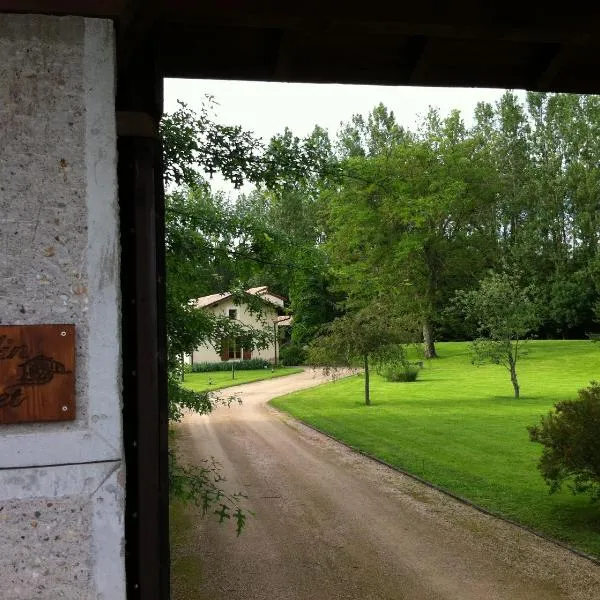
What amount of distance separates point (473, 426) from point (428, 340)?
22.0m

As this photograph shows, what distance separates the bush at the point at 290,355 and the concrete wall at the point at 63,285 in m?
41.0

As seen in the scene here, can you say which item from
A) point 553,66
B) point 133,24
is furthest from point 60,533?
point 553,66

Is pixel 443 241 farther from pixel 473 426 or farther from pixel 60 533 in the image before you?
pixel 60 533

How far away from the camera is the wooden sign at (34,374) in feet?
8.08

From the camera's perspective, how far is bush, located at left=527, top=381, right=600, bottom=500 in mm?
8633

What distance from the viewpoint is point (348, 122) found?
53.1 m

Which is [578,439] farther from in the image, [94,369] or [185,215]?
[94,369]

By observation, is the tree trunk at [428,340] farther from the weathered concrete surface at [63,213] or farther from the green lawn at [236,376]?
the weathered concrete surface at [63,213]

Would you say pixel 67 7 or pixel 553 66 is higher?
pixel 553 66

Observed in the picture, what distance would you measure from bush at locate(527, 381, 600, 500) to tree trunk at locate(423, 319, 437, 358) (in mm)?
30522

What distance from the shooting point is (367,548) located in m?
8.49

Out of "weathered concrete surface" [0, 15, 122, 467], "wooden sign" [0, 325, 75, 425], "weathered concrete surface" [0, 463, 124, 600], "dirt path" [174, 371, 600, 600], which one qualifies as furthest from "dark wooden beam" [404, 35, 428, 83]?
"dirt path" [174, 371, 600, 600]

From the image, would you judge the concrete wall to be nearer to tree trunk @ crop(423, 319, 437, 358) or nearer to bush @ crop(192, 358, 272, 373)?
tree trunk @ crop(423, 319, 437, 358)

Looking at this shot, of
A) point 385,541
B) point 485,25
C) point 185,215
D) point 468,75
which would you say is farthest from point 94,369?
point 385,541
